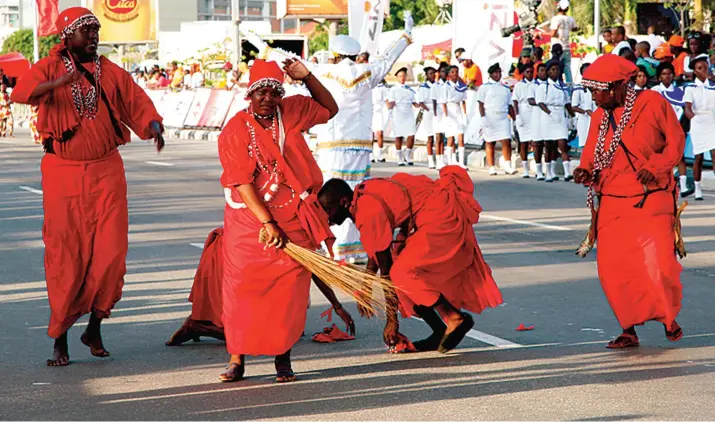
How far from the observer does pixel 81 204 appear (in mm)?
8141

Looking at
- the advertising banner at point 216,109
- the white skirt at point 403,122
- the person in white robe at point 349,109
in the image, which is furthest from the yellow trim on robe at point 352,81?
the advertising banner at point 216,109

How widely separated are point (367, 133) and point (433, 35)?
49.3 metres

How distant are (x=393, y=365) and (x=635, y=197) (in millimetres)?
1942

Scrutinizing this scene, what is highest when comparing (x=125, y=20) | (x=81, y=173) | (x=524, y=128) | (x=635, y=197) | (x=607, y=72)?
(x=125, y=20)

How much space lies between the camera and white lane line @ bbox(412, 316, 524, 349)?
27.9 ft

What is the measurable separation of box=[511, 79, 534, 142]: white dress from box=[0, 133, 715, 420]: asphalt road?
8.66 meters

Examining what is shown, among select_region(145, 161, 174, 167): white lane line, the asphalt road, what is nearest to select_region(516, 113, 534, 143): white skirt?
select_region(145, 161, 174, 167): white lane line

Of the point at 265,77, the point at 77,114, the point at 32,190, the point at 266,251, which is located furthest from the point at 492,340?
the point at 32,190

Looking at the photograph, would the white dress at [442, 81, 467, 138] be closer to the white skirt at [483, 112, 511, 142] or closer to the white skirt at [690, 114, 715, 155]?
the white skirt at [483, 112, 511, 142]

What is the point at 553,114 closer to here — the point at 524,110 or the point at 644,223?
the point at 524,110

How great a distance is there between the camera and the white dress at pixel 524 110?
846 inches

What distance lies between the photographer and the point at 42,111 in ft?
26.5

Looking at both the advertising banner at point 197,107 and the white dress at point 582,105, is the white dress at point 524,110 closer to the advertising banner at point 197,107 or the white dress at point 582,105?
the white dress at point 582,105

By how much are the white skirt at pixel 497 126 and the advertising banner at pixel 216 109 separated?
42.8ft
